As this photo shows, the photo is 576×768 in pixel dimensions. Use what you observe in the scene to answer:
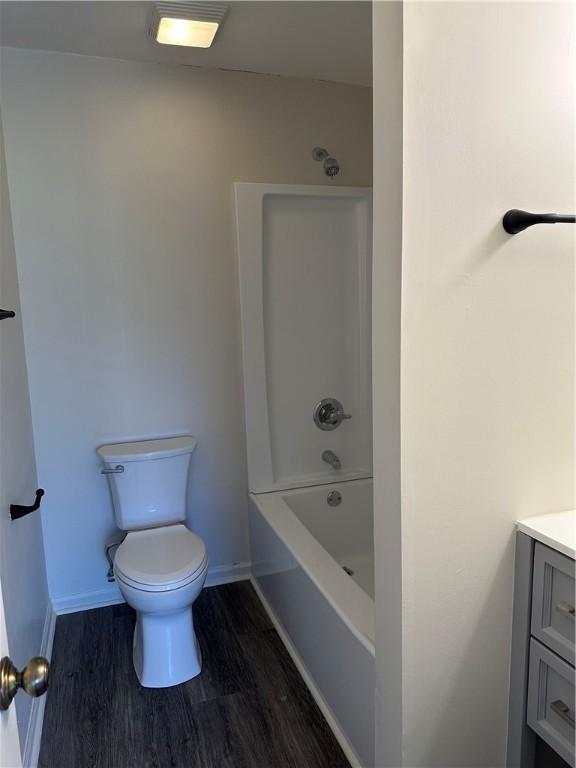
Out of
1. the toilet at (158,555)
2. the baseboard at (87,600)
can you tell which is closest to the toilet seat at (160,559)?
the toilet at (158,555)

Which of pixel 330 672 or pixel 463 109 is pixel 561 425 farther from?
pixel 330 672

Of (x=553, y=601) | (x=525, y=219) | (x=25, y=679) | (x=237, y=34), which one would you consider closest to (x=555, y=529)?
(x=553, y=601)

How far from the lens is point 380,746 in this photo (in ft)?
4.68

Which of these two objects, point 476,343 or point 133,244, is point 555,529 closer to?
point 476,343

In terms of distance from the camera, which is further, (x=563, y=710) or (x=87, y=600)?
(x=87, y=600)

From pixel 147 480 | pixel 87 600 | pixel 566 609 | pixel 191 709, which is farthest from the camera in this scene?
pixel 87 600

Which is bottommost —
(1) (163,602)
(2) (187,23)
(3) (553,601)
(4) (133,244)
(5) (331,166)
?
(1) (163,602)

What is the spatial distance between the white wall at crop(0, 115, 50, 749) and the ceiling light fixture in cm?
75

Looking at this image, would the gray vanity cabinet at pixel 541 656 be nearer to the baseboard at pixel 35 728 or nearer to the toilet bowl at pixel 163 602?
the toilet bowl at pixel 163 602

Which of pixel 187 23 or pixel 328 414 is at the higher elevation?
pixel 187 23

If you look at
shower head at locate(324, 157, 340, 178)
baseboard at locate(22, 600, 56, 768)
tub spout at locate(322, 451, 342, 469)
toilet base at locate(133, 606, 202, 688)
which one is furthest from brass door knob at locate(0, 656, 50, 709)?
shower head at locate(324, 157, 340, 178)

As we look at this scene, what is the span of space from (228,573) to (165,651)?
2.39ft

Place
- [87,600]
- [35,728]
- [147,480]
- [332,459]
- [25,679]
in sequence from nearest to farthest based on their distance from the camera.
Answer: [25,679]
[35,728]
[147,480]
[87,600]
[332,459]

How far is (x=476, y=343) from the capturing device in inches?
48.6
